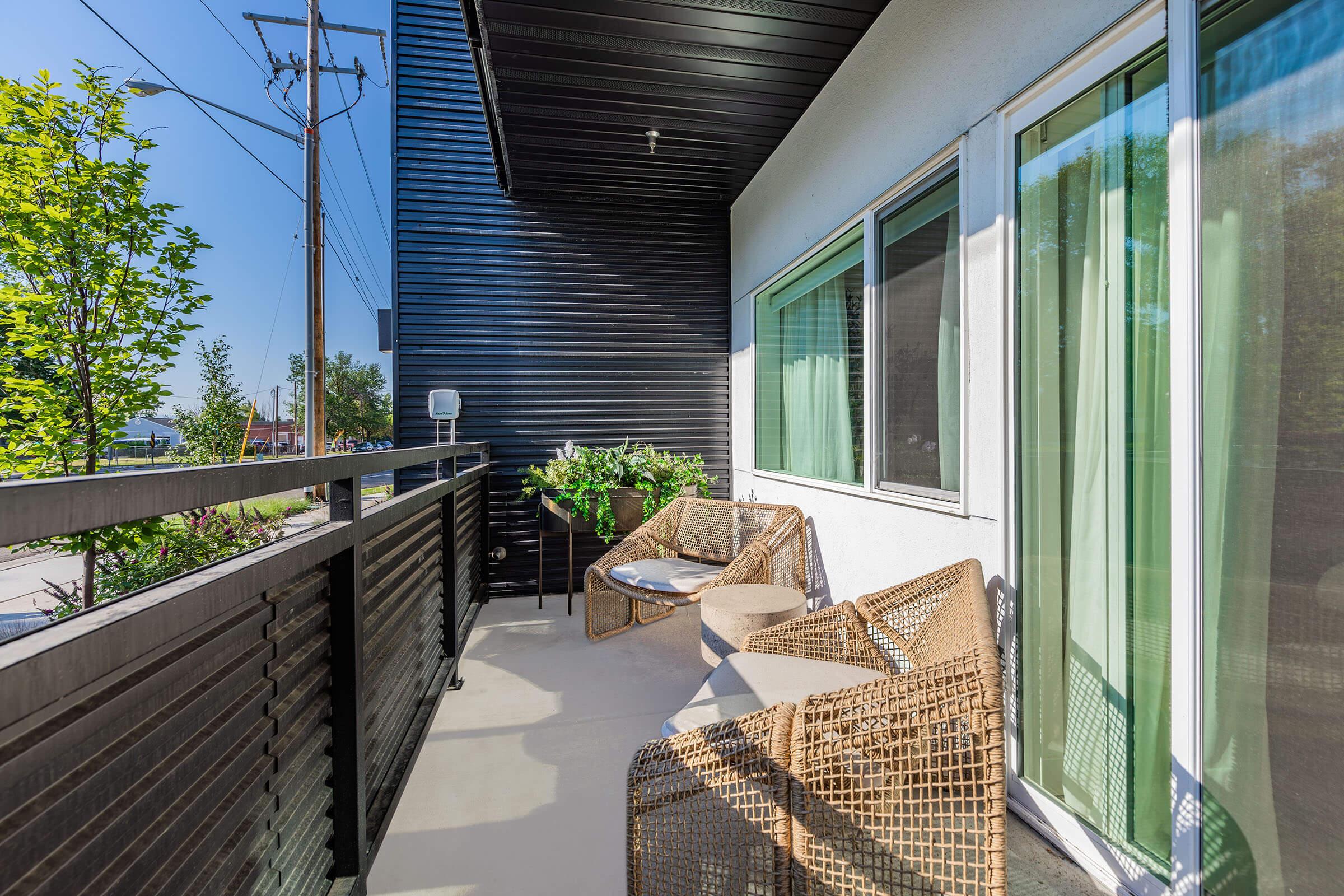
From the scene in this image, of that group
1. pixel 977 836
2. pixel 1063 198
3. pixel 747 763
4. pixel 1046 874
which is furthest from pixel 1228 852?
pixel 1063 198

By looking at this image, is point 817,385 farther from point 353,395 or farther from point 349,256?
point 353,395

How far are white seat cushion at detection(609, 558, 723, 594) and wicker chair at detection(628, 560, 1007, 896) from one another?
5.97 feet

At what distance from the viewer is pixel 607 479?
4.31 m

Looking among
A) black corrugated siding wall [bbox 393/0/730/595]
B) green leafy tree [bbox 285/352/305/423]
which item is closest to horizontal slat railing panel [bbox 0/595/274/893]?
black corrugated siding wall [bbox 393/0/730/595]

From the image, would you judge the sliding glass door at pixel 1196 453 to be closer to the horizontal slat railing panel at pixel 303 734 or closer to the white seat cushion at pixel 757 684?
the white seat cushion at pixel 757 684

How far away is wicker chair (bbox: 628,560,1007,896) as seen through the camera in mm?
1049

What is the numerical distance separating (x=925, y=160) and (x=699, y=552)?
8.33 ft

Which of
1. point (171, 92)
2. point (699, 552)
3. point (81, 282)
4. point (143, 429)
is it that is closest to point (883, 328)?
point (699, 552)

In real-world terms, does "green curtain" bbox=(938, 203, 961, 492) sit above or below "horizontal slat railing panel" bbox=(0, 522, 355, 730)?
above

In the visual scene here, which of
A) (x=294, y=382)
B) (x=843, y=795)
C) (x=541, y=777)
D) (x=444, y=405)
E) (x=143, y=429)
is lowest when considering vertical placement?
(x=541, y=777)

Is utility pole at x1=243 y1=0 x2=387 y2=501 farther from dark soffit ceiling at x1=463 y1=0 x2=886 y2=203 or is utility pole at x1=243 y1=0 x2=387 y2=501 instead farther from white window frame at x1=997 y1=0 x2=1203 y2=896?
white window frame at x1=997 y1=0 x2=1203 y2=896

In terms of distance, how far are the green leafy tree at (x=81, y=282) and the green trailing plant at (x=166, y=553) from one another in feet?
0.51

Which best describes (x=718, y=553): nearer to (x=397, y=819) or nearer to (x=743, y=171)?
(x=397, y=819)

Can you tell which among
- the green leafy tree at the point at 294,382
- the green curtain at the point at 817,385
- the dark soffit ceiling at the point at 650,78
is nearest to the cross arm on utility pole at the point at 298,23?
the dark soffit ceiling at the point at 650,78
